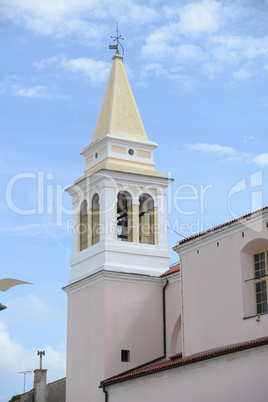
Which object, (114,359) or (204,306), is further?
(114,359)

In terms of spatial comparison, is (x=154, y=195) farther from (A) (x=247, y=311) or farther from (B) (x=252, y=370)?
(B) (x=252, y=370)

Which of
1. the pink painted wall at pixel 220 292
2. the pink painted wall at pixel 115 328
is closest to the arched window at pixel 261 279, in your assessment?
the pink painted wall at pixel 220 292

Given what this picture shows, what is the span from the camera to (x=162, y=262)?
33812 millimetres

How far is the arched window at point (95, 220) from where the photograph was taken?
33688 mm

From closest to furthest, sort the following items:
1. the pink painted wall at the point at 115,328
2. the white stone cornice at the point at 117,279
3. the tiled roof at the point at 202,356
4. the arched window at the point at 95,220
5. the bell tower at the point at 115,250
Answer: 1. the tiled roof at the point at 202,356
2. the pink painted wall at the point at 115,328
3. the bell tower at the point at 115,250
4. the white stone cornice at the point at 117,279
5. the arched window at the point at 95,220

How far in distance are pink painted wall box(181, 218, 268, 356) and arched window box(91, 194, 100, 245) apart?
235 inches

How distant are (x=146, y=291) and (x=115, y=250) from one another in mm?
1968

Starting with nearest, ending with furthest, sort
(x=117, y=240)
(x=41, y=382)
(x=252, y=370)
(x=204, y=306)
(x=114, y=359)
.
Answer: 1. (x=252, y=370)
2. (x=204, y=306)
3. (x=114, y=359)
4. (x=117, y=240)
5. (x=41, y=382)

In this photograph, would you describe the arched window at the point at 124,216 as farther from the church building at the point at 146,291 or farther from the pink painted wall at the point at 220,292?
the pink painted wall at the point at 220,292

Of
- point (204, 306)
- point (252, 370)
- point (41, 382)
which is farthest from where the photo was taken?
point (41, 382)

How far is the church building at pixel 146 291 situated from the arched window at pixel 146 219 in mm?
41

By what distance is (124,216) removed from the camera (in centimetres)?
3472

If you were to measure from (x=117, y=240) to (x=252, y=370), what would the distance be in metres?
11.6

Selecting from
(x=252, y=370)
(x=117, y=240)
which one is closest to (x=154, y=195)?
(x=117, y=240)
